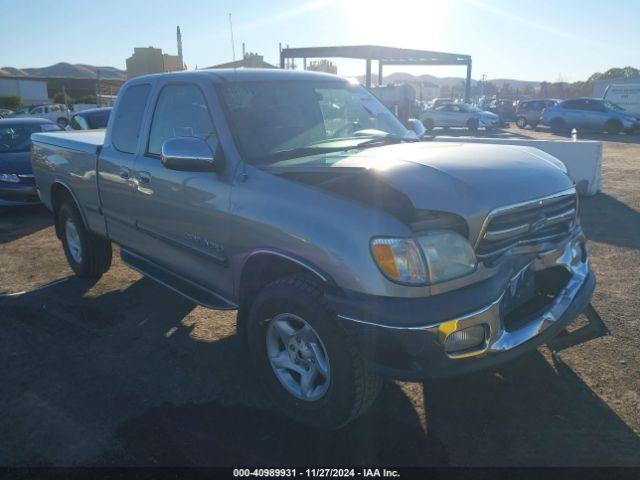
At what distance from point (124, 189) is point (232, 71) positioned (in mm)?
1433

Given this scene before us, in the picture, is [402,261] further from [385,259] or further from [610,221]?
[610,221]

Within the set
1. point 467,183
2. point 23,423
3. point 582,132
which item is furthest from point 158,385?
point 582,132

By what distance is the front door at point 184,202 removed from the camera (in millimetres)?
3354

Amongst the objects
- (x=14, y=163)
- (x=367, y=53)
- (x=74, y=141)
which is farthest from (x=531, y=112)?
(x=74, y=141)

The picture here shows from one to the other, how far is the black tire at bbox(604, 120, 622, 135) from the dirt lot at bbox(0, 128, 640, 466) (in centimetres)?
2155

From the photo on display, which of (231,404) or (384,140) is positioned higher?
(384,140)

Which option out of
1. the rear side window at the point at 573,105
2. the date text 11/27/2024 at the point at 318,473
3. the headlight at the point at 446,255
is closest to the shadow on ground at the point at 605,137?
the rear side window at the point at 573,105

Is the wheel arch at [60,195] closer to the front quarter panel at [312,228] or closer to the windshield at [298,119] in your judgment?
the windshield at [298,119]

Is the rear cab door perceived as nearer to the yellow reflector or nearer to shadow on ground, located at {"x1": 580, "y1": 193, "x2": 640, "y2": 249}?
the yellow reflector

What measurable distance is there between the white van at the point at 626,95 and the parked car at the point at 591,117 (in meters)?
3.96

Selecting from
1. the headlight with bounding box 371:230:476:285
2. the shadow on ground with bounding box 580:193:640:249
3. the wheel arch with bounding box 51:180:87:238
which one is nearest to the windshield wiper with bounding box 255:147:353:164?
the headlight with bounding box 371:230:476:285

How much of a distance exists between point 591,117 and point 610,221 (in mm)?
18877

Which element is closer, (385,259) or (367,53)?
(385,259)

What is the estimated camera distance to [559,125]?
24.7m
